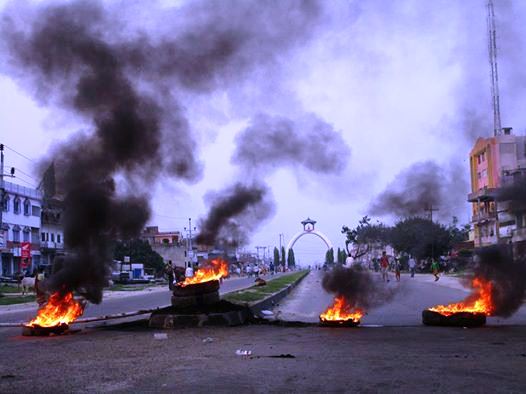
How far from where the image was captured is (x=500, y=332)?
405 inches

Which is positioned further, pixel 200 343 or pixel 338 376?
pixel 200 343

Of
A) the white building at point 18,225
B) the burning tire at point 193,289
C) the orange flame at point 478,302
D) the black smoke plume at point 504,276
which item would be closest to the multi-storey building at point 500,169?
the black smoke plume at point 504,276

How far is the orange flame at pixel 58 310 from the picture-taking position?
1164cm

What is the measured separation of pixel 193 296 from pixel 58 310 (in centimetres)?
279

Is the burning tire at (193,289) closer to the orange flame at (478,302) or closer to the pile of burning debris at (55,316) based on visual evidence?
the pile of burning debris at (55,316)

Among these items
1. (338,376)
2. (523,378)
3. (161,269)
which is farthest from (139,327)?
(161,269)

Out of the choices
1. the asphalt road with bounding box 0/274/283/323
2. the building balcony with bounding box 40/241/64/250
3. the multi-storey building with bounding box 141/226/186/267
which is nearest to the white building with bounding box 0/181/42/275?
the building balcony with bounding box 40/241/64/250

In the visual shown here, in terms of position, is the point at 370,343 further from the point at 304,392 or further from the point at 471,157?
the point at 471,157

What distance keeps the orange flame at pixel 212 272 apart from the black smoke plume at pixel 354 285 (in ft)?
9.68

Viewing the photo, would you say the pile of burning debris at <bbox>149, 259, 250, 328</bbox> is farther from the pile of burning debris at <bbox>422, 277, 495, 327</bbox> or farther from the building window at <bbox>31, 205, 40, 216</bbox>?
the building window at <bbox>31, 205, 40, 216</bbox>

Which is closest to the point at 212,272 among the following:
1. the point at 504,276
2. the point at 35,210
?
the point at 504,276

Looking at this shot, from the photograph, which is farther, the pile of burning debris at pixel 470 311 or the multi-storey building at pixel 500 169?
the multi-storey building at pixel 500 169

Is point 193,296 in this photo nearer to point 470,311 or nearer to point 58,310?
point 58,310

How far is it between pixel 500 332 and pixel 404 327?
1806 millimetres
